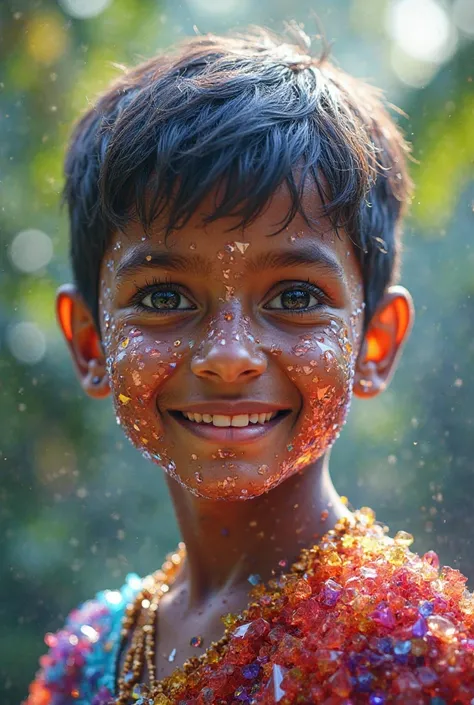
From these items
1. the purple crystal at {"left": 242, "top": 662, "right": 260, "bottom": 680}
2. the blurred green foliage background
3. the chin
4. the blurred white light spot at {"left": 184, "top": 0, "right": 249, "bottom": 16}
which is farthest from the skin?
the blurred white light spot at {"left": 184, "top": 0, "right": 249, "bottom": 16}

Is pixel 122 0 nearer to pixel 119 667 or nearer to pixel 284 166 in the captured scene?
pixel 284 166

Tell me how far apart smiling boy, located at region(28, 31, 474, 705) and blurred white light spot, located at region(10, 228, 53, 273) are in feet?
4.97

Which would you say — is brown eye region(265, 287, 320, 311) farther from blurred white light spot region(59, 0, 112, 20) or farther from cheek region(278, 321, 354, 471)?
blurred white light spot region(59, 0, 112, 20)

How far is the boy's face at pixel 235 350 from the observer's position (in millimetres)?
1185

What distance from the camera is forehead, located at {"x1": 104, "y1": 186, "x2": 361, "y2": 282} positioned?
1181 mm

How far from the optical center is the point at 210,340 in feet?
3.84

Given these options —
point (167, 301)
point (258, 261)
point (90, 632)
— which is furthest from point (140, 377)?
Answer: point (90, 632)

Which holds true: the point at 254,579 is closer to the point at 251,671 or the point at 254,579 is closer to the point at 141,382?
the point at 251,671

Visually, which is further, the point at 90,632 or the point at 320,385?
the point at 90,632

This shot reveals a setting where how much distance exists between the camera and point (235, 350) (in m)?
1.14

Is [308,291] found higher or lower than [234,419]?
higher

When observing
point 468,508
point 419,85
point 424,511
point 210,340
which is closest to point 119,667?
point 210,340

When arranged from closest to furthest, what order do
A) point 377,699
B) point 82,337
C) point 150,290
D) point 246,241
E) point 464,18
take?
point 377,699 < point 246,241 < point 150,290 < point 82,337 < point 464,18

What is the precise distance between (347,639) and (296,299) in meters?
0.48
